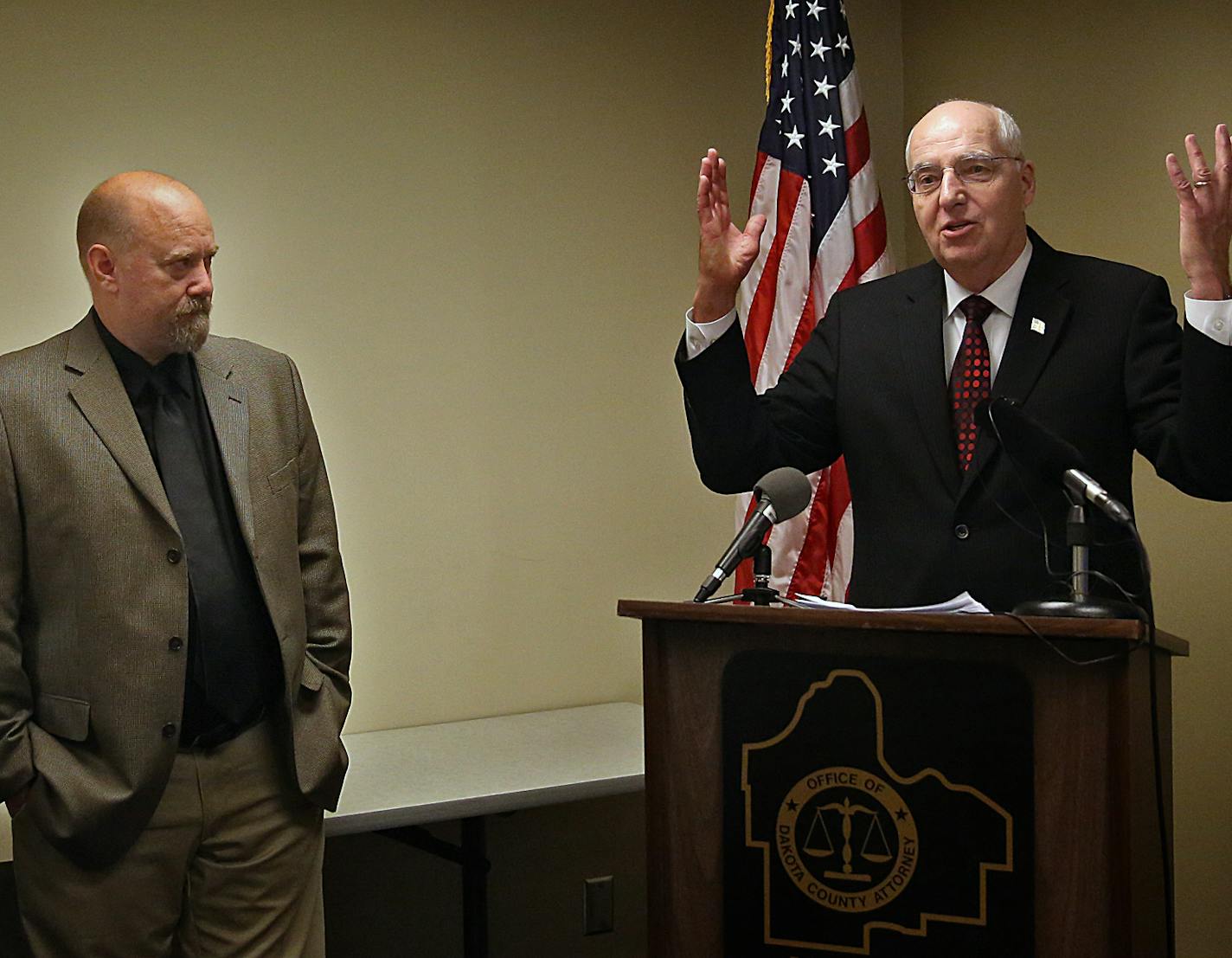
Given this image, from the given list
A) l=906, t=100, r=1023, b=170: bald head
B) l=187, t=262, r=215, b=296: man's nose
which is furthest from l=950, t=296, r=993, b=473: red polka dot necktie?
l=187, t=262, r=215, b=296: man's nose

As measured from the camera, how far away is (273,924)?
7.25 ft

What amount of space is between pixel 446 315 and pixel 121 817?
163cm

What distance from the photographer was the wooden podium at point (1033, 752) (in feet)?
4.89

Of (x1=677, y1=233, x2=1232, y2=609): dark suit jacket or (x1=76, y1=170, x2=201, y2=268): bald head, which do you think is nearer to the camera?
(x1=677, y1=233, x2=1232, y2=609): dark suit jacket

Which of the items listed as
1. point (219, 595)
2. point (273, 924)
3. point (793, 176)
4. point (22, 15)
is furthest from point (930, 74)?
point (273, 924)

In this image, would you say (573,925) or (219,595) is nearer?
(219,595)

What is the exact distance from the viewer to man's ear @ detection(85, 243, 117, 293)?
85.1 inches

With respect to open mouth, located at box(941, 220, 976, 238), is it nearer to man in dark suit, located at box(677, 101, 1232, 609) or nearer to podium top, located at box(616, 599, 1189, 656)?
man in dark suit, located at box(677, 101, 1232, 609)

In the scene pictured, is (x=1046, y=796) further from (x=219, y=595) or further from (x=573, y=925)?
(x=573, y=925)

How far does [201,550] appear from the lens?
2.17 m

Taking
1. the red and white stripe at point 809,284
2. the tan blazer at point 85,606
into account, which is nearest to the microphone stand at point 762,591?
the tan blazer at point 85,606

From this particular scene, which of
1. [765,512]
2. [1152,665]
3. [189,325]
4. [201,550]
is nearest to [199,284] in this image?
[189,325]

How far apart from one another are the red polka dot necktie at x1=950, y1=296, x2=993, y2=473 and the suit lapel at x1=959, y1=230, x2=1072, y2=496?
36 mm

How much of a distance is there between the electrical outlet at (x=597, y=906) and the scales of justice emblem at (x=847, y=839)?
1.97 metres
